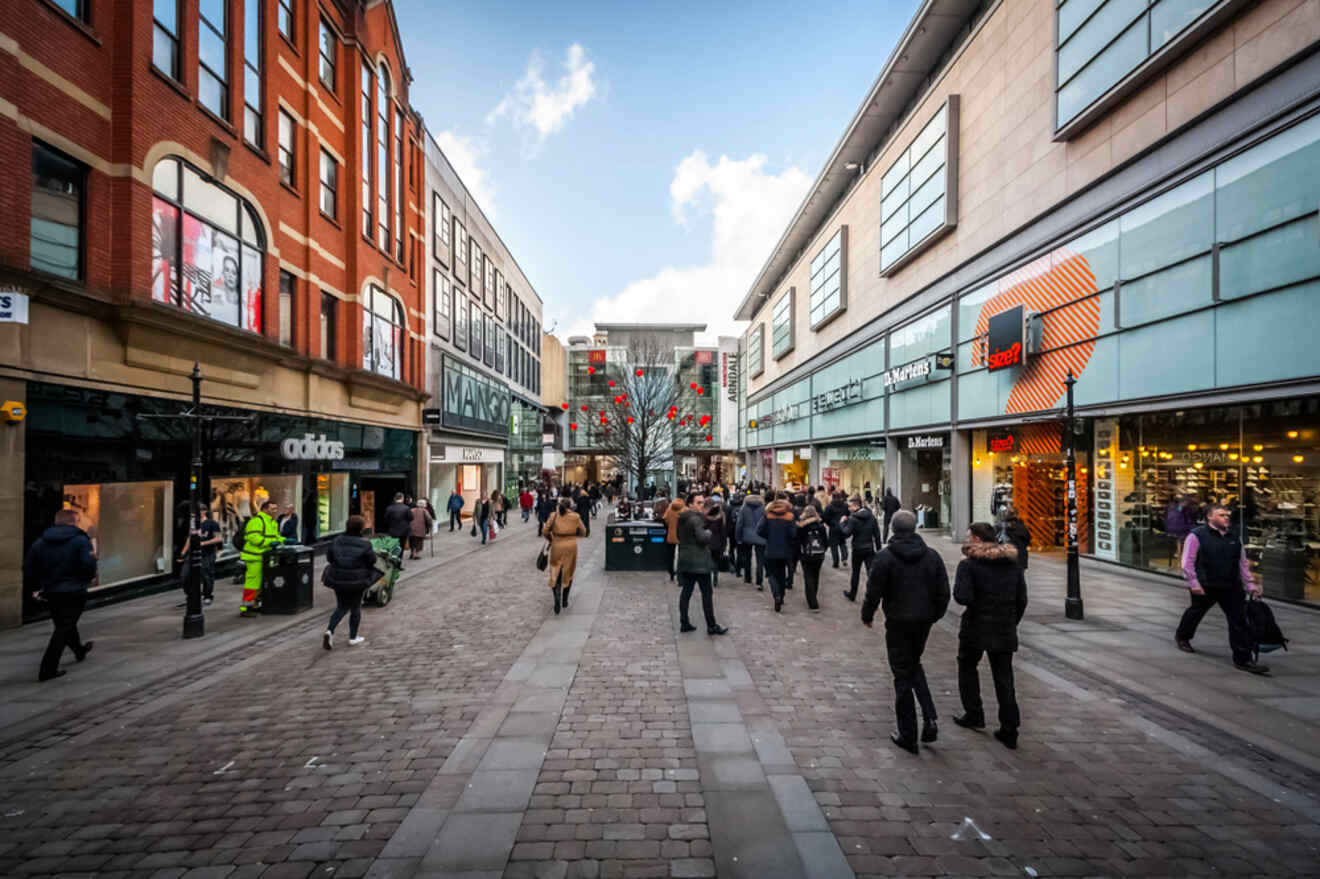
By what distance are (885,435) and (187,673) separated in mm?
24906

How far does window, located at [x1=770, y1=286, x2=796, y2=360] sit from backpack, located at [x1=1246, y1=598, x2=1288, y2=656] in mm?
37441

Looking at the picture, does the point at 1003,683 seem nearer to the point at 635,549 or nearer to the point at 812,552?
the point at 812,552

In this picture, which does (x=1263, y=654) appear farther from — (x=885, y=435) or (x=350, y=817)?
(x=885, y=435)

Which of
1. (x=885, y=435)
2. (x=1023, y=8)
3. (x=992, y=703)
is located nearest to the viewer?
(x=992, y=703)

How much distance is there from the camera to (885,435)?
87.5 feet

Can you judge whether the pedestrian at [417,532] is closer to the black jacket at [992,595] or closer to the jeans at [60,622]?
the jeans at [60,622]

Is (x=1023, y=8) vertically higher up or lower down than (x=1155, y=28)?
higher up

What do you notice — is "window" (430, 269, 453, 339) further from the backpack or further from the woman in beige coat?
the backpack

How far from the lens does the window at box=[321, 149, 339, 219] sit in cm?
1930

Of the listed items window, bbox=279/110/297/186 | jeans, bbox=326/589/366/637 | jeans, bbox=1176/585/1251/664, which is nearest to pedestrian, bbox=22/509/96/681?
jeans, bbox=326/589/366/637

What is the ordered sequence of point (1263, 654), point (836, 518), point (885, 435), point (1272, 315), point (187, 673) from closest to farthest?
point (187, 673) < point (1263, 654) < point (1272, 315) < point (836, 518) < point (885, 435)

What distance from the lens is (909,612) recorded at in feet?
16.6

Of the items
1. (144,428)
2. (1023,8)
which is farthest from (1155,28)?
(144,428)

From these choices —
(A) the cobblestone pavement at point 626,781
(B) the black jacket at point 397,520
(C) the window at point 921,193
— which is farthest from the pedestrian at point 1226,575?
(C) the window at point 921,193
